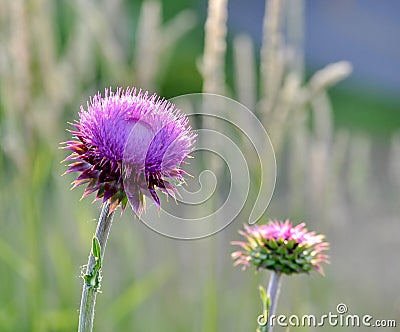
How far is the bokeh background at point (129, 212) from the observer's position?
1.61 m

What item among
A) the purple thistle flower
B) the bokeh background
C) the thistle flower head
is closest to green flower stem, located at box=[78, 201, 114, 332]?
the purple thistle flower

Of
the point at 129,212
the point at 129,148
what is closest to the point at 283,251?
the point at 129,148

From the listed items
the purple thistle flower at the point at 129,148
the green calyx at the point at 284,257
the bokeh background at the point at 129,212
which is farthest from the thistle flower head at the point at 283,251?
the bokeh background at the point at 129,212

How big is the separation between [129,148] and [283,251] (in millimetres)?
252

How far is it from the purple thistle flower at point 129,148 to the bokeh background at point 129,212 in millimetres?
616

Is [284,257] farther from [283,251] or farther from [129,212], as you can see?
[129,212]

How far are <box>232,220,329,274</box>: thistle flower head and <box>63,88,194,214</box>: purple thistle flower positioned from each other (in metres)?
0.14

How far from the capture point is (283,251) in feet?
3.26

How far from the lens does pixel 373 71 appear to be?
6801mm

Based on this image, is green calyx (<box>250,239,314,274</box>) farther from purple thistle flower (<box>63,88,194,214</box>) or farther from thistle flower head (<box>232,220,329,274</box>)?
purple thistle flower (<box>63,88,194,214</box>)

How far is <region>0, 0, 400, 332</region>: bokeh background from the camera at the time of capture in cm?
161

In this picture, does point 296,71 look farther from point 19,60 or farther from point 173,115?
point 173,115

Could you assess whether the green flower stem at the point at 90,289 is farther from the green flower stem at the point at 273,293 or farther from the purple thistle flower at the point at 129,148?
the green flower stem at the point at 273,293

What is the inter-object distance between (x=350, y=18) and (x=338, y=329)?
18.8 feet
